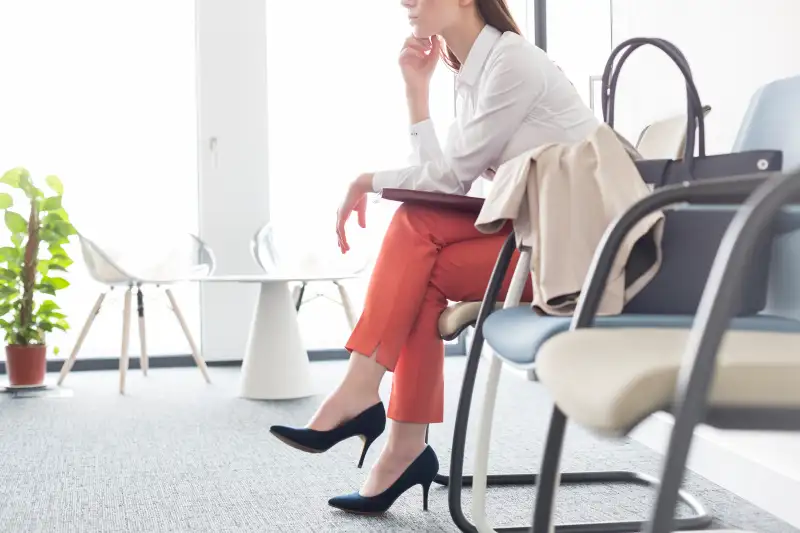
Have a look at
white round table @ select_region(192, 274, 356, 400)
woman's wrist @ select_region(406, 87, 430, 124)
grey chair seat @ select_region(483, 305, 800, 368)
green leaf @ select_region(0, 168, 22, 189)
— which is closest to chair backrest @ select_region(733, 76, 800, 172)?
grey chair seat @ select_region(483, 305, 800, 368)

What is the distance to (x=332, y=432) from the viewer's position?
1.80m

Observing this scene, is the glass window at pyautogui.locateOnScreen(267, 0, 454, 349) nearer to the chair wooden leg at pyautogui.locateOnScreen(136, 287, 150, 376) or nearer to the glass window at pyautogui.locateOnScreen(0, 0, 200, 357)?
the glass window at pyautogui.locateOnScreen(0, 0, 200, 357)

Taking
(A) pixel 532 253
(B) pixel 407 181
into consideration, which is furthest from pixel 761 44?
(A) pixel 532 253

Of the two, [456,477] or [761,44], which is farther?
[761,44]

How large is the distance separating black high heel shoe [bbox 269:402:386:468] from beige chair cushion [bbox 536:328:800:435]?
852 millimetres

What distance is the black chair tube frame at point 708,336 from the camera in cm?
80

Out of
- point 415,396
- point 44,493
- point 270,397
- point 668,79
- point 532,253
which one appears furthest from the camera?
point 270,397

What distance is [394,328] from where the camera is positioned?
1811mm

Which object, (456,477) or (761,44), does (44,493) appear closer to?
(456,477)

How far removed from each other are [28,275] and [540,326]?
3079 millimetres

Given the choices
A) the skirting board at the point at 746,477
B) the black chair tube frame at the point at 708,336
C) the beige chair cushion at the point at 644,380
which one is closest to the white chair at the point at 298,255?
the skirting board at the point at 746,477

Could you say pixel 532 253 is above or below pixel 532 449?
above

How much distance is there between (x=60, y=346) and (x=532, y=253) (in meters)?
3.72

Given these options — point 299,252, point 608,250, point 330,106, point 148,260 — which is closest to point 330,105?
point 330,106
